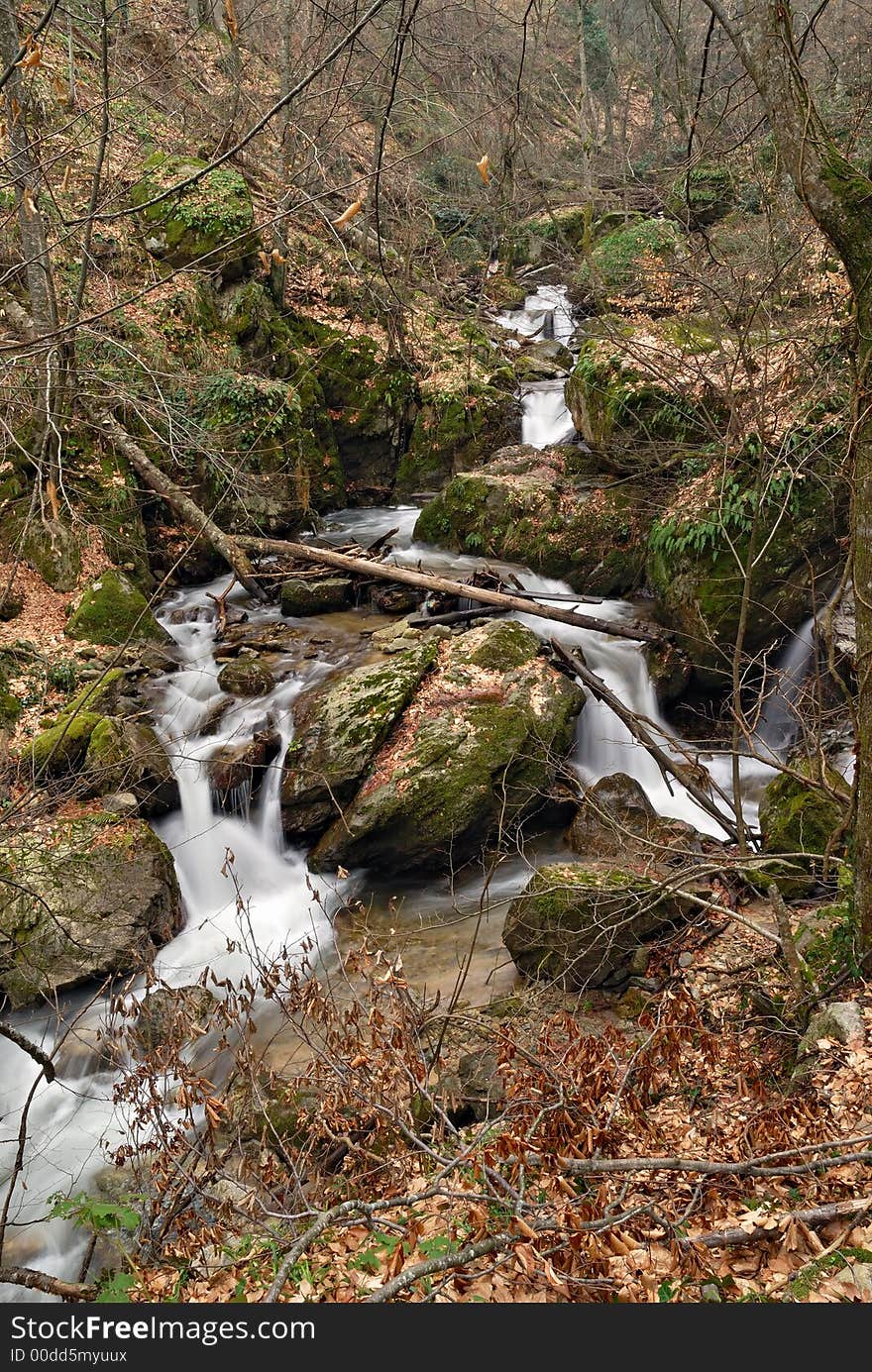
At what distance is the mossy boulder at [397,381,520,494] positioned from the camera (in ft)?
50.0

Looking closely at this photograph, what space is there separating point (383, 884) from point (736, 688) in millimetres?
4054

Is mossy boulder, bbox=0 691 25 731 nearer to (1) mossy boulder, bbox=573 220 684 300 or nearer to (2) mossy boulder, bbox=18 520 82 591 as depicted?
(2) mossy boulder, bbox=18 520 82 591

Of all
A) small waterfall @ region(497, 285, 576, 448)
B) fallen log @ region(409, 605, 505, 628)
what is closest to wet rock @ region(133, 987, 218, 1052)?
fallen log @ region(409, 605, 505, 628)

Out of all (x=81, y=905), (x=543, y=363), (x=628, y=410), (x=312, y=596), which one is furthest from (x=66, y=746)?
(x=543, y=363)

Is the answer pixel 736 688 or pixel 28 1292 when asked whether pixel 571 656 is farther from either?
pixel 28 1292

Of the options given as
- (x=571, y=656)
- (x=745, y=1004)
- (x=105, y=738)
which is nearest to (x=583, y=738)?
(x=571, y=656)

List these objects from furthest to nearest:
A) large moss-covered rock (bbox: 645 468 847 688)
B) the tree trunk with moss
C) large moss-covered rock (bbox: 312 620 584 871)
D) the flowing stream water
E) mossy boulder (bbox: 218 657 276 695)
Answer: large moss-covered rock (bbox: 645 468 847 688), mossy boulder (bbox: 218 657 276 695), large moss-covered rock (bbox: 312 620 584 871), the flowing stream water, the tree trunk with moss

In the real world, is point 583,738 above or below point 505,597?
below

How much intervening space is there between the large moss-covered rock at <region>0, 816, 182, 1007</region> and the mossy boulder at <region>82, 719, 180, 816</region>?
1.79 feet

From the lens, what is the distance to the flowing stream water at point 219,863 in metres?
5.47

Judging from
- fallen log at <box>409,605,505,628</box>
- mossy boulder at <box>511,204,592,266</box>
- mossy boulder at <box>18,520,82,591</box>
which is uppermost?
mossy boulder at <box>511,204,592,266</box>

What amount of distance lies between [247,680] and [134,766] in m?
1.76

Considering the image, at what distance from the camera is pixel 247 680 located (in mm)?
9234

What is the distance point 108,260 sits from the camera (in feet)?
41.7
